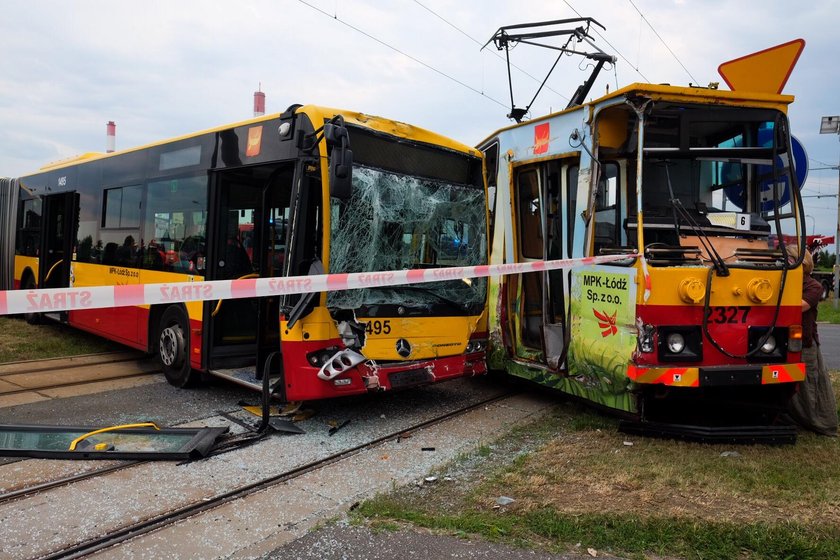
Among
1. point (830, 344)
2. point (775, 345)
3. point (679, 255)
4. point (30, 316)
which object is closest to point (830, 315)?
point (830, 344)

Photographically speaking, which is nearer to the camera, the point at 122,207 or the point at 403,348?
the point at 403,348

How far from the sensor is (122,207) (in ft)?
28.2

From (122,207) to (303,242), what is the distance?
4273 millimetres

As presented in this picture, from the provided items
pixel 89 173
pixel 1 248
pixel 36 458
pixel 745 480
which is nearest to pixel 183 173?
pixel 89 173

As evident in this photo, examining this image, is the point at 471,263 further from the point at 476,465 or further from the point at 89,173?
the point at 89,173

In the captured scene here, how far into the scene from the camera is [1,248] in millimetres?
13203

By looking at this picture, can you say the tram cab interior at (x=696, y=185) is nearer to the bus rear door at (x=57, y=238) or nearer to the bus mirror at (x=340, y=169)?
the bus mirror at (x=340, y=169)

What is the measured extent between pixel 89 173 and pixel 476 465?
780 cm

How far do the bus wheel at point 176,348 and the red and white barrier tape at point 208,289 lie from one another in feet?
9.60

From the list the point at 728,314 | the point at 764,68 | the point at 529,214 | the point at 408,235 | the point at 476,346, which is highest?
the point at 764,68

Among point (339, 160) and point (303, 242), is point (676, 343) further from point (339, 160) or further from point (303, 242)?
point (303, 242)

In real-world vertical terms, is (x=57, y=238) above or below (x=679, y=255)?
above

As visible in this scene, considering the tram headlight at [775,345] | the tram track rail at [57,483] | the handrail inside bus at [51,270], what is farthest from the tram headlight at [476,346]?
the handrail inside bus at [51,270]

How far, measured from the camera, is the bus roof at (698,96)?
5.36 m
